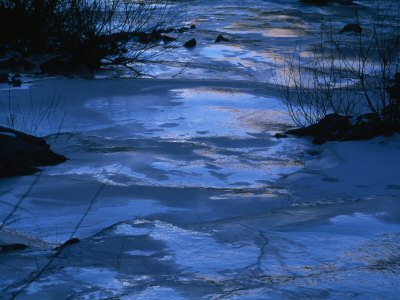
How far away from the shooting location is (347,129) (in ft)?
15.1

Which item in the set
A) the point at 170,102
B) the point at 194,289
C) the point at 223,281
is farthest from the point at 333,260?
the point at 170,102

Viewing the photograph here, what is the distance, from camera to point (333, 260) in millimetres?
2258

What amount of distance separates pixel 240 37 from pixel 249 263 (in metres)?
8.30

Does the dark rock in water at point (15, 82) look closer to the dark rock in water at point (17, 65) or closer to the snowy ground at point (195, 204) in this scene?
the snowy ground at point (195, 204)

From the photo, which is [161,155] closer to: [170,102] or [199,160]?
[199,160]

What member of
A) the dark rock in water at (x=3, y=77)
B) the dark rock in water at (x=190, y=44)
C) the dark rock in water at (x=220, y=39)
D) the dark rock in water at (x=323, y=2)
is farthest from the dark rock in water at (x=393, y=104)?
the dark rock in water at (x=323, y=2)

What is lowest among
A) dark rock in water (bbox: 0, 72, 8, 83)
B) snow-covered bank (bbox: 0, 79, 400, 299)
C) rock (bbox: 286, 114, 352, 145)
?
snow-covered bank (bbox: 0, 79, 400, 299)

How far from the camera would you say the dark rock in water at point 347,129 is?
446 cm

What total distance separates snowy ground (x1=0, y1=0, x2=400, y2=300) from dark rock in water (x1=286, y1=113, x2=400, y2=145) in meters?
0.11

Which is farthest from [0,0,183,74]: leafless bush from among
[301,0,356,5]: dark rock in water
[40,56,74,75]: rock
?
[301,0,356,5]: dark rock in water

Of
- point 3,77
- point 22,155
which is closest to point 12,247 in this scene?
point 22,155

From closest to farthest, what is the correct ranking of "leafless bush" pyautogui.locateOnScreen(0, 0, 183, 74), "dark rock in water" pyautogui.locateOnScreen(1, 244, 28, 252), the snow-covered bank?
the snow-covered bank
"dark rock in water" pyautogui.locateOnScreen(1, 244, 28, 252)
"leafless bush" pyautogui.locateOnScreen(0, 0, 183, 74)

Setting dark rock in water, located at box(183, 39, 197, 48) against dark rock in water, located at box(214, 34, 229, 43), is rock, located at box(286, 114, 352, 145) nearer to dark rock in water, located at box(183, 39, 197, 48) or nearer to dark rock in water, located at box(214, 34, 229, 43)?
dark rock in water, located at box(183, 39, 197, 48)

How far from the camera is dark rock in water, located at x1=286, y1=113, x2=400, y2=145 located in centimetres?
446
